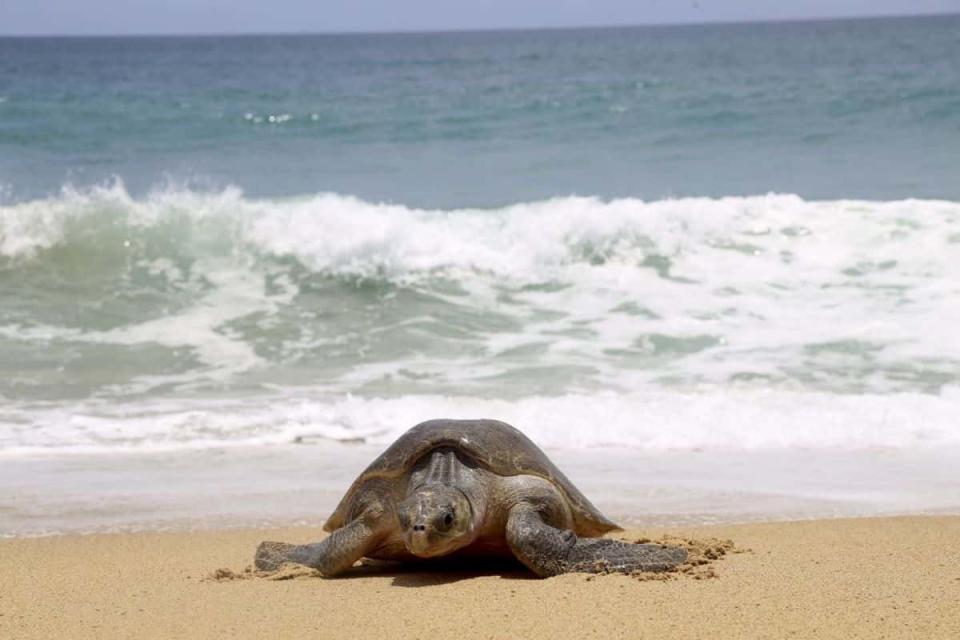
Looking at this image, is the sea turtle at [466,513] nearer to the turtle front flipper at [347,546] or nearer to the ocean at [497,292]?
the turtle front flipper at [347,546]

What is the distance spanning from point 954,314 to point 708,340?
2.31 m

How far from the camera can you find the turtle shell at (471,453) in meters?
4.72

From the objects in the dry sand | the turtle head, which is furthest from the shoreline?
the turtle head

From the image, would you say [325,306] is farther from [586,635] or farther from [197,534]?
[586,635]

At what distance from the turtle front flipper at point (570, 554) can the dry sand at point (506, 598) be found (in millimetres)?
74

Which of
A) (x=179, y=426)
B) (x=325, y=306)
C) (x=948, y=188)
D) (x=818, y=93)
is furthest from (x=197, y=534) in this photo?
(x=818, y=93)

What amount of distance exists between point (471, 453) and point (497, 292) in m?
7.83

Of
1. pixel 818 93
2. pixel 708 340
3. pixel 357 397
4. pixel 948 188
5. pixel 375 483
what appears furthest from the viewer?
pixel 818 93

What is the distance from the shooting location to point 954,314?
35.6 ft

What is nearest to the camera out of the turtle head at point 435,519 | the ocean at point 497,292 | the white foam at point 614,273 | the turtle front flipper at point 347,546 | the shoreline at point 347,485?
the turtle head at point 435,519

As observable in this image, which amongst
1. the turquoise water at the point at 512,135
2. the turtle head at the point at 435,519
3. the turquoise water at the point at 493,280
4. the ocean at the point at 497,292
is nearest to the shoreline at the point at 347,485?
the ocean at the point at 497,292

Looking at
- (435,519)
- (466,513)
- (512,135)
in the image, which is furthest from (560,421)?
(512,135)

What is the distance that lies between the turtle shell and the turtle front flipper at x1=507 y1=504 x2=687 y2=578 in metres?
0.27

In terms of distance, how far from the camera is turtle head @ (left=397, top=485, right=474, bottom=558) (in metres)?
4.32
